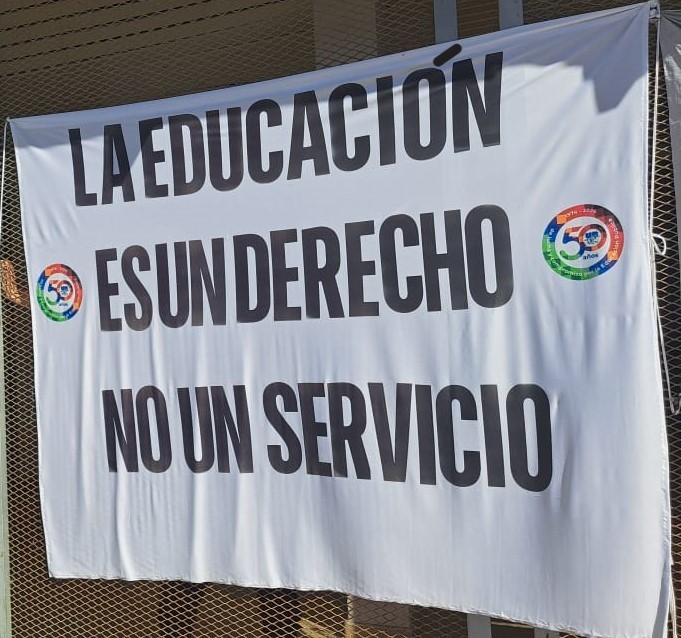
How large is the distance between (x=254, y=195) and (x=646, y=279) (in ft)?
4.18

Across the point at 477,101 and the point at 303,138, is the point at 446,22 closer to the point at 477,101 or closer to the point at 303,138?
the point at 477,101

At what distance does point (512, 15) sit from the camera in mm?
2629

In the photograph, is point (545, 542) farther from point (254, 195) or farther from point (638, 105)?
point (254, 195)

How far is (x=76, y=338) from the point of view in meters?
3.01

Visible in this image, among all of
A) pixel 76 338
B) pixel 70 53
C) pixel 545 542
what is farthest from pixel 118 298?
pixel 545 542

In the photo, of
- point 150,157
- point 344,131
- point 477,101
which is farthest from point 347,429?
point 150,157

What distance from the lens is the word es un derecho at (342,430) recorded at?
7.95ft

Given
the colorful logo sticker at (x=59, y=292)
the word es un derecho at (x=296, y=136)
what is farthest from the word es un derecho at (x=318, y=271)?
the word es un derecho at (x=296, y=136)

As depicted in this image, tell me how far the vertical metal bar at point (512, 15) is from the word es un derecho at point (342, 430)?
1.16m

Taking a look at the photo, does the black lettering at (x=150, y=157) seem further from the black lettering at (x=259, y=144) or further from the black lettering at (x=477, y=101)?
the black lettering at (x=477, y=101)

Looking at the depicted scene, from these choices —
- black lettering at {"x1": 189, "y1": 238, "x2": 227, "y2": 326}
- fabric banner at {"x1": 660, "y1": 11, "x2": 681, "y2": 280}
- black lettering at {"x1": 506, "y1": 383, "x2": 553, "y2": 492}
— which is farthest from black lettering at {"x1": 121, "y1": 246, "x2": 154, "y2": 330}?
fabric banner at {"x1": 660, "y1": 11, "x2": 681, "y2": 280}

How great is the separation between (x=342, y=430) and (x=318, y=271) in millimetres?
521

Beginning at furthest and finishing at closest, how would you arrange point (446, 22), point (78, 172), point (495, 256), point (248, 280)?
1. point (78, 172)
2. point (248, 280)
3. point (446, 22)
4. point (495, 256)

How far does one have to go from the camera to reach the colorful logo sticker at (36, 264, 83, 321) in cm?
301
